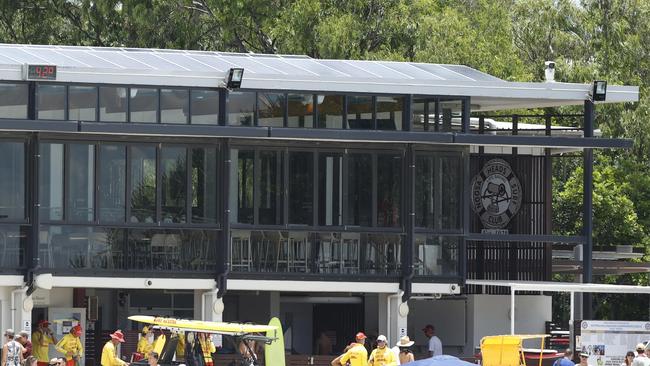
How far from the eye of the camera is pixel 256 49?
59.5 m

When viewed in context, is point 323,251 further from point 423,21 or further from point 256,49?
point 256,49

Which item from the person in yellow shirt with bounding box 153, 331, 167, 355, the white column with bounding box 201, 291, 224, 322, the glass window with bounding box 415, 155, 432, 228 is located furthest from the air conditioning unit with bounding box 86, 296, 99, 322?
the person in yellow shirt with bounding box 153, 331, 167, 355

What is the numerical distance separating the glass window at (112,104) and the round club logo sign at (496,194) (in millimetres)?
9181

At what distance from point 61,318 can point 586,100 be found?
37.3 ft

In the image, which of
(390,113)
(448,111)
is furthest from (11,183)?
(448,111)

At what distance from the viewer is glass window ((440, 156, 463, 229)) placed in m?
37.4

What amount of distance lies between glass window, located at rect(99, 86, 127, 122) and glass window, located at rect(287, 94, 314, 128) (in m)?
3.31

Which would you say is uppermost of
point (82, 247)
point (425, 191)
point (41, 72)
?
point (41, 72)

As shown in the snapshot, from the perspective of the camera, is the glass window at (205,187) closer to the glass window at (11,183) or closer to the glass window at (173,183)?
the glass window at (173,183)

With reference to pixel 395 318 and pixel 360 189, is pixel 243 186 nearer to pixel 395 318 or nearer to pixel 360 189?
pixel 360 189

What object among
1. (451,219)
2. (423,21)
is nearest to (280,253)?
(451,219)

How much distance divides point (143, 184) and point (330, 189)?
12.2 ft

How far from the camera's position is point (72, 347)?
34375 millimetres

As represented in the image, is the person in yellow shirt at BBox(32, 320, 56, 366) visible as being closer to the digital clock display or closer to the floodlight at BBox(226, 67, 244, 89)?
the digital clock display
